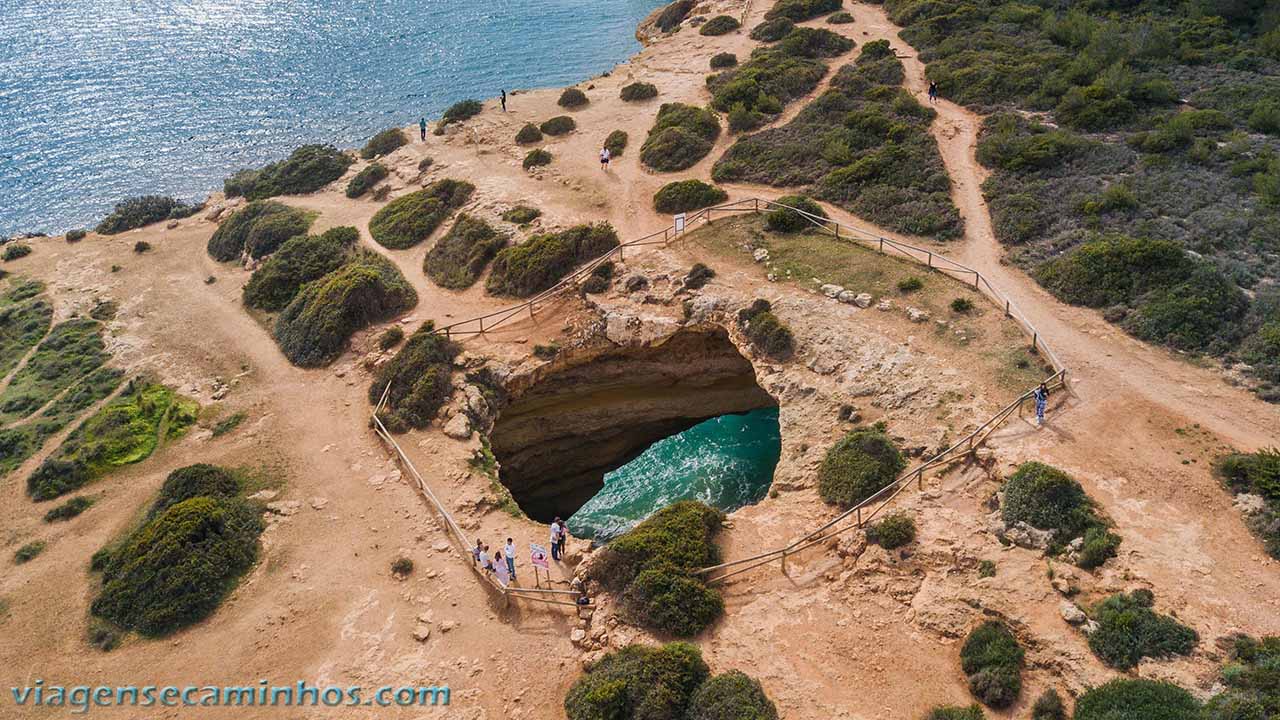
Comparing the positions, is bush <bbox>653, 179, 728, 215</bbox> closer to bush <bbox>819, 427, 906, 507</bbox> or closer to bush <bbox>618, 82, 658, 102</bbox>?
bush <bbox>618, 82, 658, 102</bbox>

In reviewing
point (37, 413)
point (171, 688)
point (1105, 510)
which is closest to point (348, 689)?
point (171, 688)

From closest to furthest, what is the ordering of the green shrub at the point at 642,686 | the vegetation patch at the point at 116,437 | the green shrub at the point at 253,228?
the green shrub at the point at 642,686 < the vegetation patch at the point at 116,437 < the green shrub at the point at 253,228

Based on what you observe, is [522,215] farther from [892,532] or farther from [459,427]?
[892,532]

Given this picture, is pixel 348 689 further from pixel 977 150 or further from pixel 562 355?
pixel 977 150

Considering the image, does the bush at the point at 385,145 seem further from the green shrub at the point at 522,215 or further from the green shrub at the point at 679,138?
the green shrub at the point at 679,138

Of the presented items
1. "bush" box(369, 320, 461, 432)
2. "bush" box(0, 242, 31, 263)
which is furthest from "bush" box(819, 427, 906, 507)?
"bush" box(0, 242, 31, 263)

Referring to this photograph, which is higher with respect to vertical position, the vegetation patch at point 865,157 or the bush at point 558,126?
the vegetation patch at point 865,157

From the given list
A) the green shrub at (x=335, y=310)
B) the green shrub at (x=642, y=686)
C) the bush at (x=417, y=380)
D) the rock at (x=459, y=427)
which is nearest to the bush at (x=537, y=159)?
the green shrub at (x=335, y=310)
